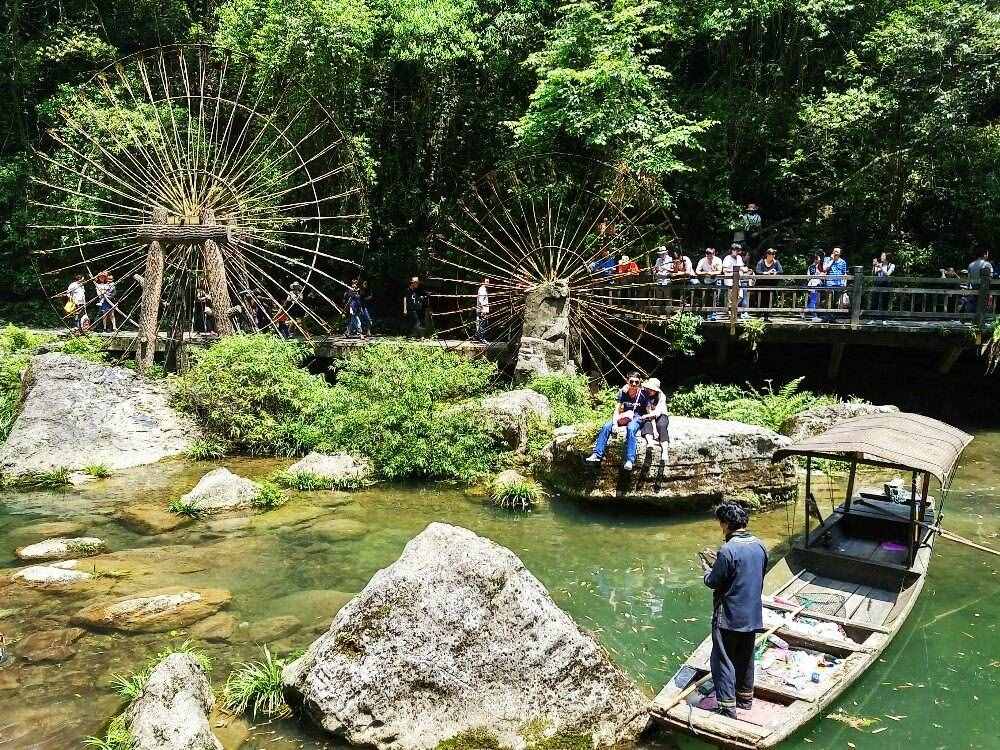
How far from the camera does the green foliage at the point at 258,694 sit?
22.5 ft

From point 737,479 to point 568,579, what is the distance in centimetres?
350

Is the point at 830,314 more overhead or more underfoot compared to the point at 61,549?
more overhead

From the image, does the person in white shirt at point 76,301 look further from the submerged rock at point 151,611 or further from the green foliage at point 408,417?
the submerged rock at point 151,611

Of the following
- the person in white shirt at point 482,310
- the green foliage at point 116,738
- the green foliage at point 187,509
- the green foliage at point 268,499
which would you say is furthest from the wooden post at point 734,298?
the green foliage at point 116,738

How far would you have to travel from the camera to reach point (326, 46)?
20.7 meters

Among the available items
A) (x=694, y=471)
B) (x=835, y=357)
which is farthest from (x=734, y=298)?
(x=694, y=471)

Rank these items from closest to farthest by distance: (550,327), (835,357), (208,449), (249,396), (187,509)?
(187,509) → (208,449) → (249,396) → (835,357) → (550,327)

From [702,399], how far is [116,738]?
13.1 m

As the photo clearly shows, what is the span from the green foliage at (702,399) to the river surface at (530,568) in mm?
4385

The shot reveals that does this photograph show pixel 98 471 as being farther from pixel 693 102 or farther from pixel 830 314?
pixel 693 102

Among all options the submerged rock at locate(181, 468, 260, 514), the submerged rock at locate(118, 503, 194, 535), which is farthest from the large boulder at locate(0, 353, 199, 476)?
the submerged rock at locate(181, 468, 260, 514)

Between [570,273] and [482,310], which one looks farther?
[482,310]

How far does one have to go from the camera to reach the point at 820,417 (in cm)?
1396

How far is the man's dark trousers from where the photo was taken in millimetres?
6230
